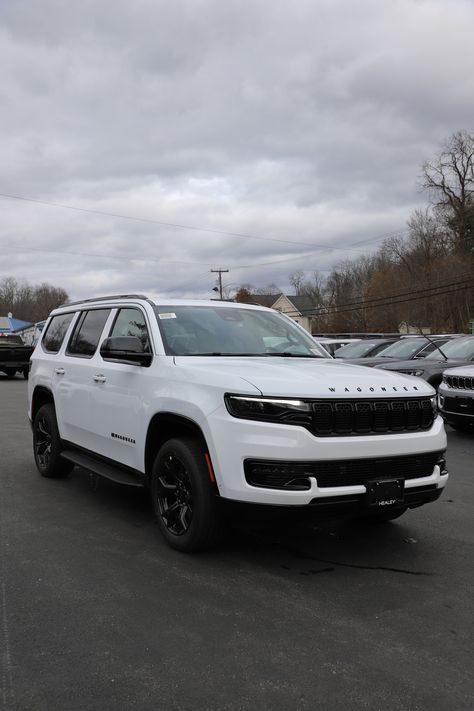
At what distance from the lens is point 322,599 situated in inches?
144

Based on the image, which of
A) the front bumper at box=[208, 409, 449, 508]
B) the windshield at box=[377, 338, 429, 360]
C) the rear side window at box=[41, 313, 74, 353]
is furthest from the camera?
the windshield at box=[377, 338, 429, 360]

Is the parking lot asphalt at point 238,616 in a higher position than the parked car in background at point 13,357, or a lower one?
lower

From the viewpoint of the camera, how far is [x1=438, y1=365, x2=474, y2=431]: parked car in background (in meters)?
9.45

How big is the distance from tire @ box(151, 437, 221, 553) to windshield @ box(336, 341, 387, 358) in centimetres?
1200

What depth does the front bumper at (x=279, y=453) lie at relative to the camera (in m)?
3.73

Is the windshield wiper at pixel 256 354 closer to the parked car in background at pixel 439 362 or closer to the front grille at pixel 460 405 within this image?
the front grille at pixel 460 405

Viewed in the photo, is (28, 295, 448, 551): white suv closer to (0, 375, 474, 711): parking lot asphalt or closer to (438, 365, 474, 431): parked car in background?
(0, 375, 474, 711): parking lot asphalt

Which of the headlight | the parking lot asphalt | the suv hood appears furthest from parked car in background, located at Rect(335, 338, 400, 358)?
the headlight

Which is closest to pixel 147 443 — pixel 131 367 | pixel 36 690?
pixel 131 367

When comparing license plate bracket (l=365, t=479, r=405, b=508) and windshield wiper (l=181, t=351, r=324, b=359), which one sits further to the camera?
windshield wiper (l=181, t=351, r=324, b=359)

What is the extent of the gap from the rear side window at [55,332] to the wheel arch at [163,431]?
2524 mm

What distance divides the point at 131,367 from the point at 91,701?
272 centimetres

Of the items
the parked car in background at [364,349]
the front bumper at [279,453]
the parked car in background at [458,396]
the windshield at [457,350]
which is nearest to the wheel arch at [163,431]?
the front bumper at [279,453]

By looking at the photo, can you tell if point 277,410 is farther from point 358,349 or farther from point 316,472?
point 358,349
